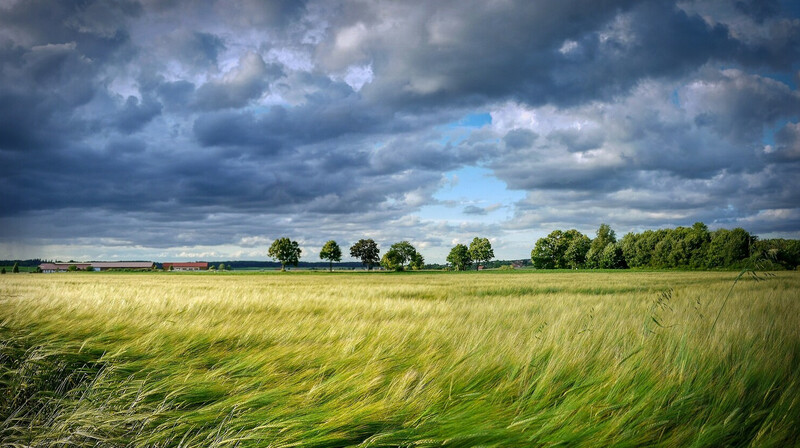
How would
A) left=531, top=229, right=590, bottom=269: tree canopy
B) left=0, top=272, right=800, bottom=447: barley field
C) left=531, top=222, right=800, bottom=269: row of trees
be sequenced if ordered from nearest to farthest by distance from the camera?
left=0, top=272, right=800, bottom=447: barley field < left=531, top=222, right=800, bottom=269: row of trees < left=531, top=229, right=590, bottom=269: tree canopy

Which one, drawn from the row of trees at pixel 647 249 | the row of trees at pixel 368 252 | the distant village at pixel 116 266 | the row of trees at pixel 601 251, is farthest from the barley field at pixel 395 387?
the distant village at pixel 116 266

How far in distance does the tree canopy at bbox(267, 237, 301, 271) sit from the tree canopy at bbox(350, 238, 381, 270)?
16.3 m

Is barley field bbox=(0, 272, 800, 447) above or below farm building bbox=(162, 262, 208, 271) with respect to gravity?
above

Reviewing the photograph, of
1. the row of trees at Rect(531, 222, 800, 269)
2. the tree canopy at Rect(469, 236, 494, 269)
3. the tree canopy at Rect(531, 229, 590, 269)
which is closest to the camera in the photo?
the row of trees at Rect(531, 222, 800, 269)

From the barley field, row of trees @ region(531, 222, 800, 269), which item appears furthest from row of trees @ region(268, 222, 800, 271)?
the barley field

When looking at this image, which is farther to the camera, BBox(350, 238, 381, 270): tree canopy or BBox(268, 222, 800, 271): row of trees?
BBox(350, 238, 381, 270): tree canopy

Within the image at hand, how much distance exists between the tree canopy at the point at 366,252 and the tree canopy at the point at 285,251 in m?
16.3

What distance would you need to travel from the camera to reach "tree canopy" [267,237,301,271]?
109562 mm

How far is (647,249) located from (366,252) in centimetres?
7075

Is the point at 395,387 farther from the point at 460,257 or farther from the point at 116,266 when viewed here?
the point at 116,266

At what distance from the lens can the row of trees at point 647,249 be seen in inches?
2623

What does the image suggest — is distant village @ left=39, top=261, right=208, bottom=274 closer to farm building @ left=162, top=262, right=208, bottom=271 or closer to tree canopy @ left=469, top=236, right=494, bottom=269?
farm building @ left=162, top=262, right=208, bottom=271

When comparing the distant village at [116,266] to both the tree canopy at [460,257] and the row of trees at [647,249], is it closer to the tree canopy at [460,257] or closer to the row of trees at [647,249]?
the tree canopy at [460,257]

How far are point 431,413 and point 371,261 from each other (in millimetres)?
114751
